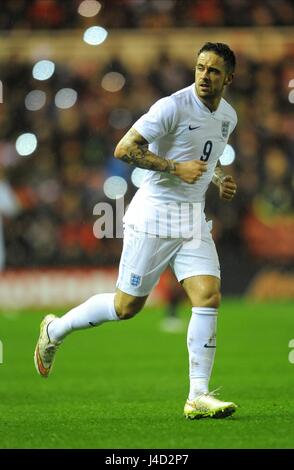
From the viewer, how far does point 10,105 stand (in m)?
19.4

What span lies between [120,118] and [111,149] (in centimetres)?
73

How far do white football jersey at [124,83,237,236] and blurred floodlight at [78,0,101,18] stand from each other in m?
14.0

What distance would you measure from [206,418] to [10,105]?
13440 millimetres

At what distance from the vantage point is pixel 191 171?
6449 millimetres

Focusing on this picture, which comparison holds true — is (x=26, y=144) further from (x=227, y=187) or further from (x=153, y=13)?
(x=227, y=187)

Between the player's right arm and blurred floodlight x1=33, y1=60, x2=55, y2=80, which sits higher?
blurred floodlight x1=33, y1=60, x2=55, y2=80

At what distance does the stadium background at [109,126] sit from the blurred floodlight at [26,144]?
0.08m

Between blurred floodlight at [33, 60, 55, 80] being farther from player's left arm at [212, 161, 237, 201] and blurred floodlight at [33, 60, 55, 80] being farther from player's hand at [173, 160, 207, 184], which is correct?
player's hand at [173, 160, 207, 184]

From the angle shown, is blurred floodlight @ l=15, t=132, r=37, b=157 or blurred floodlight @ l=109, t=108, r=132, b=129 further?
blurred floodlight @ l=109, t=108, r=132, b=129

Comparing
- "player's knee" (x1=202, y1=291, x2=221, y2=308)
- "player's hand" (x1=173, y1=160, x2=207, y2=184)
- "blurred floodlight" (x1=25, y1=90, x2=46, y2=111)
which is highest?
"blurred floodlight" (x1=25, y1=90, x2=46, y2=111)

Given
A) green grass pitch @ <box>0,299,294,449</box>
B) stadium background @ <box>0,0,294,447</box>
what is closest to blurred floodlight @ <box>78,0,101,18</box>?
stadium background @ <box>0,0,294,447</box>

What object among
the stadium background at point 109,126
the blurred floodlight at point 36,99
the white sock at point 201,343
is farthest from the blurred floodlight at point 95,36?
the white sock at point 201,343

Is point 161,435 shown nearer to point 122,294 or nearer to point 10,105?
point 122,294

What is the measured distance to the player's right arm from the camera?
6453mm
